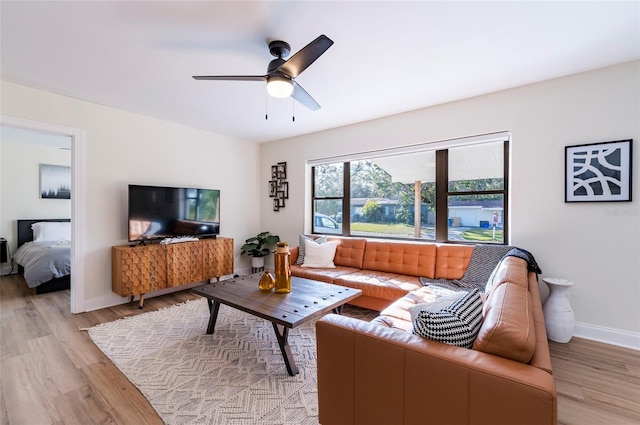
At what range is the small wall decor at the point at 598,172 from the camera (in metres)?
2.41

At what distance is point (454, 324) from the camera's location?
1.19 m

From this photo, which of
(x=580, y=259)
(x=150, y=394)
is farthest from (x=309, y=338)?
(x=580, y=259)

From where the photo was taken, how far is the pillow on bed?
481 cm

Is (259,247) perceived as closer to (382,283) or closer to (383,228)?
(383,228)

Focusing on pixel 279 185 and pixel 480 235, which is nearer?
pixel 480 235

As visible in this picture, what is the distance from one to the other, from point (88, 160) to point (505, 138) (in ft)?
15.9

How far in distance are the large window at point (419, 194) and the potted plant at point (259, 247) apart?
791 millimetres

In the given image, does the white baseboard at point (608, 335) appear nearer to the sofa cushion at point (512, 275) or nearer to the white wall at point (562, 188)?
the white wall at point (562, 188)

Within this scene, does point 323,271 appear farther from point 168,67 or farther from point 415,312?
point 168,67

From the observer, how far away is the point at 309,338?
8.52 ft

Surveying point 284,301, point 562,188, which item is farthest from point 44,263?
point 562,188

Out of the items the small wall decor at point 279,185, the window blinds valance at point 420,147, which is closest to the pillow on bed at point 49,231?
the small wall decor at point 279,185

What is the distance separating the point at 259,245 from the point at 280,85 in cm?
325

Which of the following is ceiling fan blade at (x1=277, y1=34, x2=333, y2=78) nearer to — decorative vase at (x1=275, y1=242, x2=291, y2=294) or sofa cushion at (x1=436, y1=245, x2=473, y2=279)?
decorative vase at (x1=275, y1=242, x2=291, y2=294)
